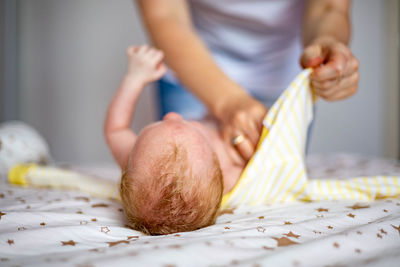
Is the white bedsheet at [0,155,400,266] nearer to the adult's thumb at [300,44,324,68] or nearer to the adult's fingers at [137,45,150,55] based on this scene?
the adult's thumb at [300,44,324,68]

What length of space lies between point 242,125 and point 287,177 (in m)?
0.18

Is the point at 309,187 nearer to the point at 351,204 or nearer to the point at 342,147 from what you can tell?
the point at 351,204

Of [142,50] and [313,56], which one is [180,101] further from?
[313,56]

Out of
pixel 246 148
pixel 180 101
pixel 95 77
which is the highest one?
pixel 95 77

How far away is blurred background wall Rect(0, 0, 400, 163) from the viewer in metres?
2.38

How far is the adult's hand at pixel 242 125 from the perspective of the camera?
2.84ft

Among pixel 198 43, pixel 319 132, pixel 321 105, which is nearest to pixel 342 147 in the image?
pixel 319 132

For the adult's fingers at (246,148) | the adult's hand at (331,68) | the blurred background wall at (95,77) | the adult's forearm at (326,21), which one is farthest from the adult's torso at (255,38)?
the blurred background wall at (95,77)

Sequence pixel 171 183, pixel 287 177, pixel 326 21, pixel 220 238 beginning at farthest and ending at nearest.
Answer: pixel 326 21, pixel 287 177, pixel 171 183, pixel 220 238

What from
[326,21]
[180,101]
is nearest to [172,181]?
[326,21]

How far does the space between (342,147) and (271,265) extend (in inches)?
89.7

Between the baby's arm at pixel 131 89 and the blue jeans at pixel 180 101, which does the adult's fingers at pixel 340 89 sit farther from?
the blue jeans at pixel 180 101

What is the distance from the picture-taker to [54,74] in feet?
8.91

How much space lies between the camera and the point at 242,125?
2.89ft
